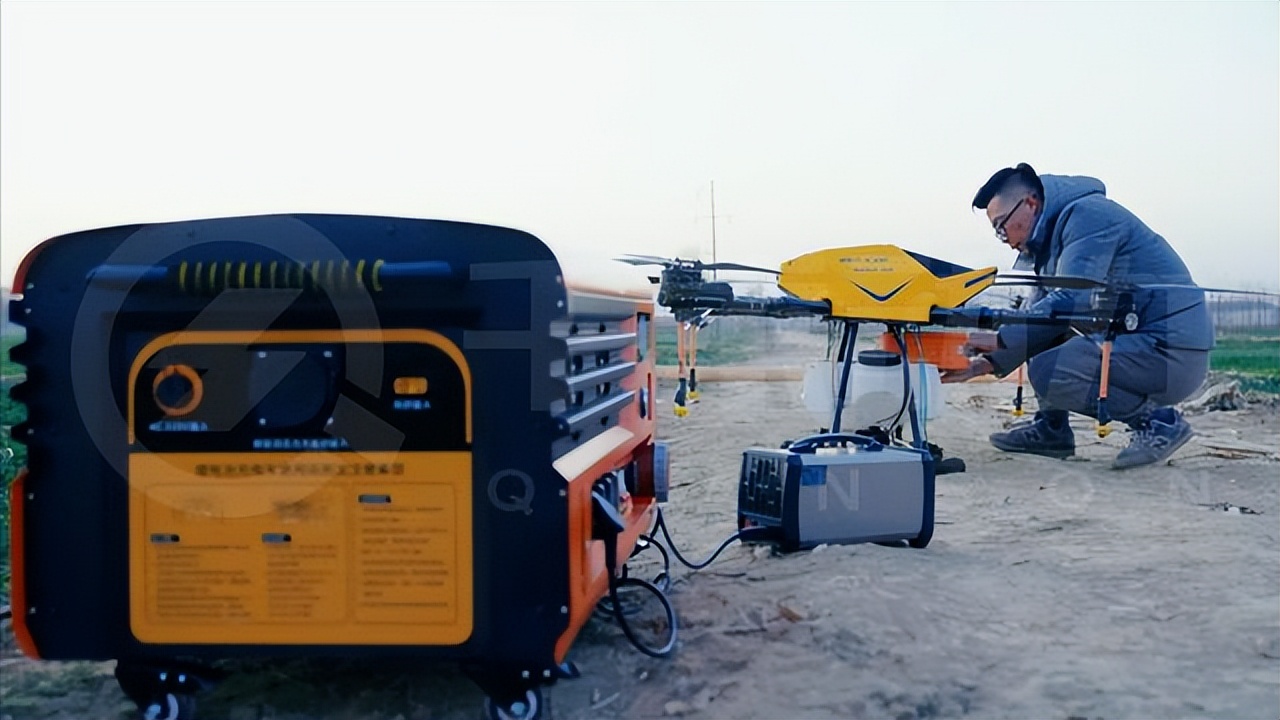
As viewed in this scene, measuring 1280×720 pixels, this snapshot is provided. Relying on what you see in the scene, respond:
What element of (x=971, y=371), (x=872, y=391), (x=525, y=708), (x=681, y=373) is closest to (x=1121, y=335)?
(x=971, y=371)

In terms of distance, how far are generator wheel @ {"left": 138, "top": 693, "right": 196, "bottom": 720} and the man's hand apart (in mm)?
6551

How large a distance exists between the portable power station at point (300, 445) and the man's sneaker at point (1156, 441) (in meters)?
6.45

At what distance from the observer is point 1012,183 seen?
29.7 feet

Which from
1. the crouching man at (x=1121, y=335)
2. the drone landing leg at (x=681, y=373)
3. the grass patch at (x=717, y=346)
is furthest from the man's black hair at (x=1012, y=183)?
the grass patch at (x=717, y=346)

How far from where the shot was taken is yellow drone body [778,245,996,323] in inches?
230

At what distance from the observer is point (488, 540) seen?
3070 mm

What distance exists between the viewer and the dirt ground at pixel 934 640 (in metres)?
3.47

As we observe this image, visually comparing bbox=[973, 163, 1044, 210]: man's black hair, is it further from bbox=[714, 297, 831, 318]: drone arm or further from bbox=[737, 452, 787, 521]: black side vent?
bbox=[737, 452, 787, 521]: black side vent

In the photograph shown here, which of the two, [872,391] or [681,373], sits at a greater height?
[681,373]

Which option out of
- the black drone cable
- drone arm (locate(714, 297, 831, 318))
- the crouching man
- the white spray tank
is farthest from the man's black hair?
the black drone cable

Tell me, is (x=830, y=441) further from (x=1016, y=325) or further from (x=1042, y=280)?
(x=1016, y=325)

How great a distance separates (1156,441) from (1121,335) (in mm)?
843

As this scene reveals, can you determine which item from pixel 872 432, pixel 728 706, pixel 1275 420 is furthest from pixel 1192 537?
pixel 1275 420

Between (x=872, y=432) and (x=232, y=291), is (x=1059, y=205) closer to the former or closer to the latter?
(x=872, y=432)
